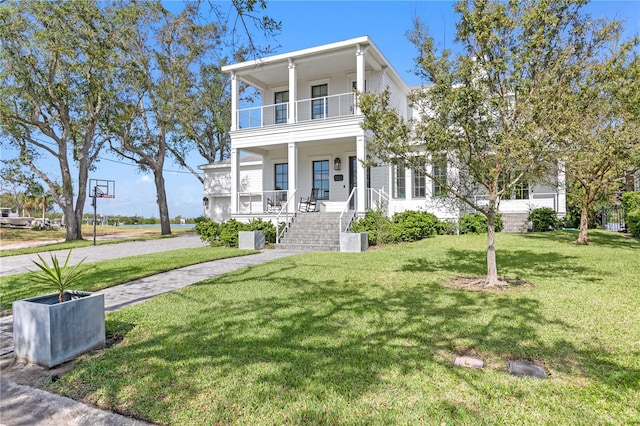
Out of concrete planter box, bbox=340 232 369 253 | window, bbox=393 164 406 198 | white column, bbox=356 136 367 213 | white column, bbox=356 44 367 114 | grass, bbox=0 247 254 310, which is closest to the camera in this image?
grass, bbox=0 247 254 310

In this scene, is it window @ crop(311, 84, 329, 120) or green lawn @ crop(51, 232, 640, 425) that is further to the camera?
window @ crop(311, 84, 329, 120)

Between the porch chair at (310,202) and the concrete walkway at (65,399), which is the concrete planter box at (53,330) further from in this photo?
the porch chair at (310,202)

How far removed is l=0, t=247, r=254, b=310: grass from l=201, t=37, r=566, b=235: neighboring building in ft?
16.0

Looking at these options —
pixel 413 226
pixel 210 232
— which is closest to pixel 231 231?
pixel 210 232

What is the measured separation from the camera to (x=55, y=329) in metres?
3.30

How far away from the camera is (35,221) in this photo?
86.4ft

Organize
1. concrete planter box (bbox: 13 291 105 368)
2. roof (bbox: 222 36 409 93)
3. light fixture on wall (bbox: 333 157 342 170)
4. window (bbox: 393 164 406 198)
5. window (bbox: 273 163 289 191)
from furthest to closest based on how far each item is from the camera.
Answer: window (bbox: 273 163 289 191), window (bbox: 393 164 406 198), light fixture on wall (bbox: 333 157 342 170), roof (bbox: 222 36 409 93), concrete planter box (bbox: 13 291 105 368)

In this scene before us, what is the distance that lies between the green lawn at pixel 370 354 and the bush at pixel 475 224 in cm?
753

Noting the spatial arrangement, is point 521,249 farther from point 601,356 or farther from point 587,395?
point 587,395

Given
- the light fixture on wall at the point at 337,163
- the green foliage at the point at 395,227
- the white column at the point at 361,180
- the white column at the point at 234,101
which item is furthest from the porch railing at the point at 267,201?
the green foliage at the point at 395,227

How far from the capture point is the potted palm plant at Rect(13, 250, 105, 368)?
129 inches

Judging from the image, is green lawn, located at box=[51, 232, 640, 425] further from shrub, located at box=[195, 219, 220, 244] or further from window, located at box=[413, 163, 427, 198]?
window, located at box=[413, 163, 427, 198]

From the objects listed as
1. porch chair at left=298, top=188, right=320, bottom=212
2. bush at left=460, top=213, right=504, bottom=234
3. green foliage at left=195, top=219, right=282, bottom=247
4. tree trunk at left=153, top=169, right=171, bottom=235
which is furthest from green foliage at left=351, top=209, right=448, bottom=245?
tree trunk at left=153, top=169, right=171, bottom=235

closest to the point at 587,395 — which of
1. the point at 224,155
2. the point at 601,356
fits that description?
the point at 601,356
